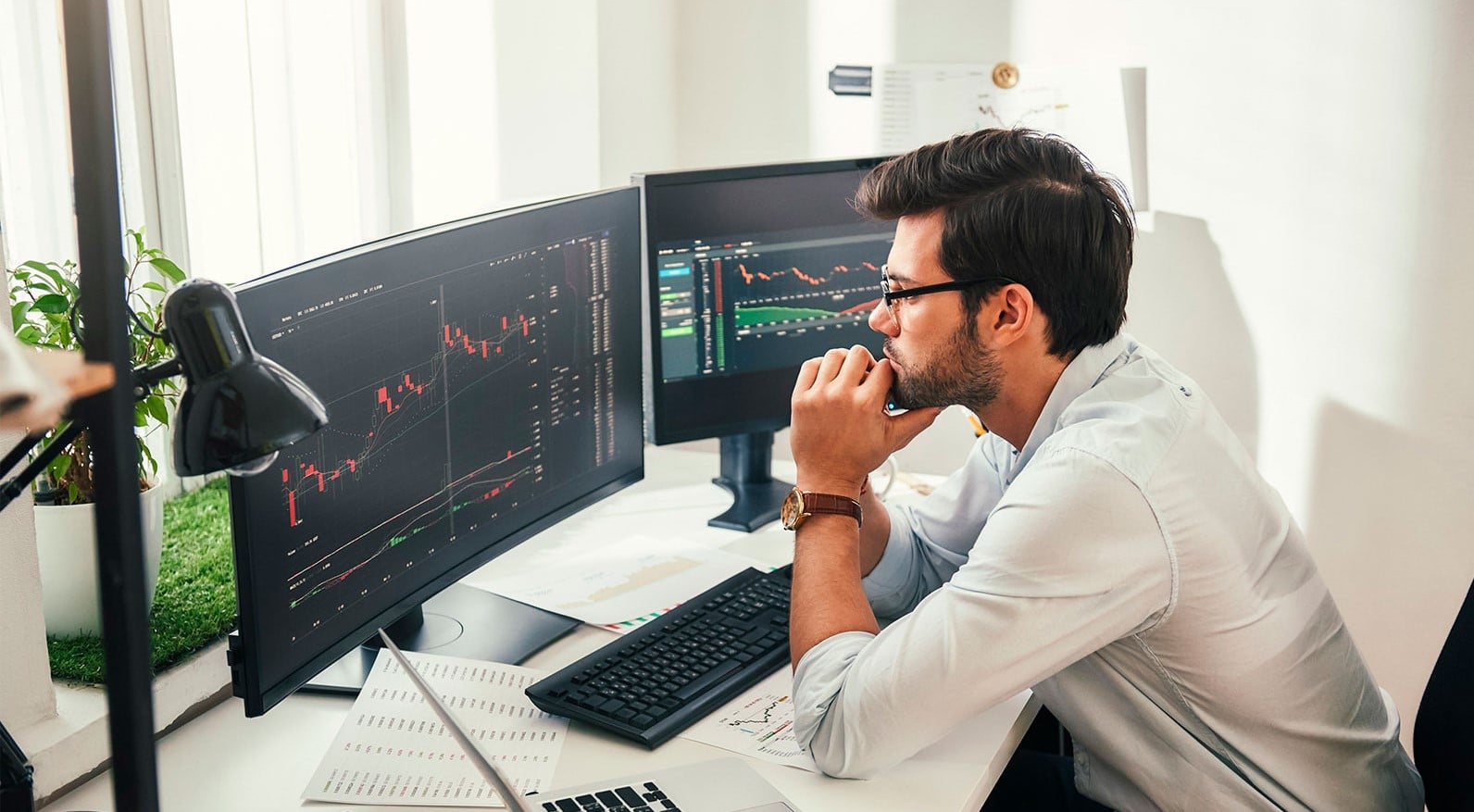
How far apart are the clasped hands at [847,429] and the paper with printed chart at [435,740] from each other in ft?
1.23

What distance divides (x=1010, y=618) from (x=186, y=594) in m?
0.87

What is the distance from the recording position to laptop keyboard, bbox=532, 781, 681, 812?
42.8 inches

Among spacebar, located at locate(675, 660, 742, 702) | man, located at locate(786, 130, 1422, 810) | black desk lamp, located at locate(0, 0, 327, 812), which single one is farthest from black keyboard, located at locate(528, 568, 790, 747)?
black desk lamp, located at locate(0, 0, 327, 812)

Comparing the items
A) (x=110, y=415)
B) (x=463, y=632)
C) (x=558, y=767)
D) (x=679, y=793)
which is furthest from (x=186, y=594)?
(x=110, y=415)

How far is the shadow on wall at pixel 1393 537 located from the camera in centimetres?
222

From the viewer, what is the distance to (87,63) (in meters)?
0.49

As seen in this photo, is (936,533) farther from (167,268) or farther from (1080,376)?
(167,268)

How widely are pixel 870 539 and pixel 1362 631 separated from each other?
127cm

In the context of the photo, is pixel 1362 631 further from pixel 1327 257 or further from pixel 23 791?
pixel 23 791

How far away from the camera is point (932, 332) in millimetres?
1383

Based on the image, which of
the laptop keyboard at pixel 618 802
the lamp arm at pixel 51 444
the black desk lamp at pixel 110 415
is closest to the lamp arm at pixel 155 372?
the lamp arm at pixel 51 444

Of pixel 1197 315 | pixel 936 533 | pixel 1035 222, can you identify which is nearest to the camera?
pixel 1035 222

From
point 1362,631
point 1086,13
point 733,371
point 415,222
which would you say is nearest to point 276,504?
point 733,371

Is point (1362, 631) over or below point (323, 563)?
below
